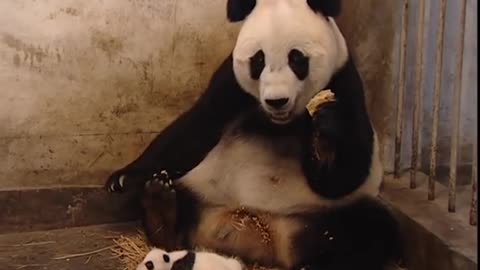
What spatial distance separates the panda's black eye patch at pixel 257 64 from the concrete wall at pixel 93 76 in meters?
0.79

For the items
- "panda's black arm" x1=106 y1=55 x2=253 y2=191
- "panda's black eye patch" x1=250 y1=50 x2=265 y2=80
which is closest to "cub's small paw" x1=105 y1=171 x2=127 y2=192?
"panda's black arm" x1=106 y1=55 x2=253 y2=191

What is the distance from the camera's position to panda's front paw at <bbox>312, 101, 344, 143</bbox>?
2873 millimetres

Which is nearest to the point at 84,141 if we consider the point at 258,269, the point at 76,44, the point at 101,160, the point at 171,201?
the point at 101,160

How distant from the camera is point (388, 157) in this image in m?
3.83

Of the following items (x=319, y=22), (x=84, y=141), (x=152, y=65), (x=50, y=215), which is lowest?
(x=50, y=215)

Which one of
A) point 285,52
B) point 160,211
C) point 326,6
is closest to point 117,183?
point 160,211

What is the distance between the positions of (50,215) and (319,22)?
1438 millimetres

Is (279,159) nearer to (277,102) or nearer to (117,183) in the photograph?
(277,102)

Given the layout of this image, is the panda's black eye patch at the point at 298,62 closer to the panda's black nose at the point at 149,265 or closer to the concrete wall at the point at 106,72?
the panda's black nose at the point at 149,265

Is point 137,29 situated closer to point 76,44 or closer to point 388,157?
point 76,44

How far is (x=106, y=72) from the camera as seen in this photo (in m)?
3.70

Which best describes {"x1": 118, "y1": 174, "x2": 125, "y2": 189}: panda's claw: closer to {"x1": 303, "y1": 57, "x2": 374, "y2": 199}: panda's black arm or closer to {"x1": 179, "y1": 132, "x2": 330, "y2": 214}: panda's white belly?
{"x1": 179, "y1": 132, "x2": 330, "y2": 214}: panda's white belly

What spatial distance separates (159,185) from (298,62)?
0.64 m

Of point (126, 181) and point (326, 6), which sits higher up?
point (326, 6)
